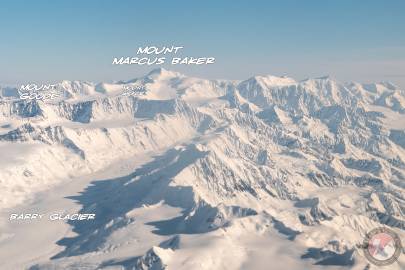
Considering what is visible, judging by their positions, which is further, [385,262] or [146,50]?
[146,50]

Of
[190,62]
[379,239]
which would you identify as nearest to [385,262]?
[379,239]

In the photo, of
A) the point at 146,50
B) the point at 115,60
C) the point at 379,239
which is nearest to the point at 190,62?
the point at 146,50

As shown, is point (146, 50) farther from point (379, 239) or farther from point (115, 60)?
point (379, 239)

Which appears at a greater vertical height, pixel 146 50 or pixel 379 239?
pixel 146 50

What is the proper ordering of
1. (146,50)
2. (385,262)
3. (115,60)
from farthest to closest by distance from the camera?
(115,60)
(146,50)
(385,262)

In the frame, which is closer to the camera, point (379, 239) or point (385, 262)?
point (385, 262)

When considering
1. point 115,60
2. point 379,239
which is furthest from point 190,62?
point 379,239

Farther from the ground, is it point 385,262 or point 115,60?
point 115,60

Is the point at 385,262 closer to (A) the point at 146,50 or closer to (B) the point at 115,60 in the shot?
(A) the point at 146,50

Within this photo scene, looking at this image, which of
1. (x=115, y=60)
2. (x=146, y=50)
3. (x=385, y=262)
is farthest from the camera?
(x=115, y=60)
